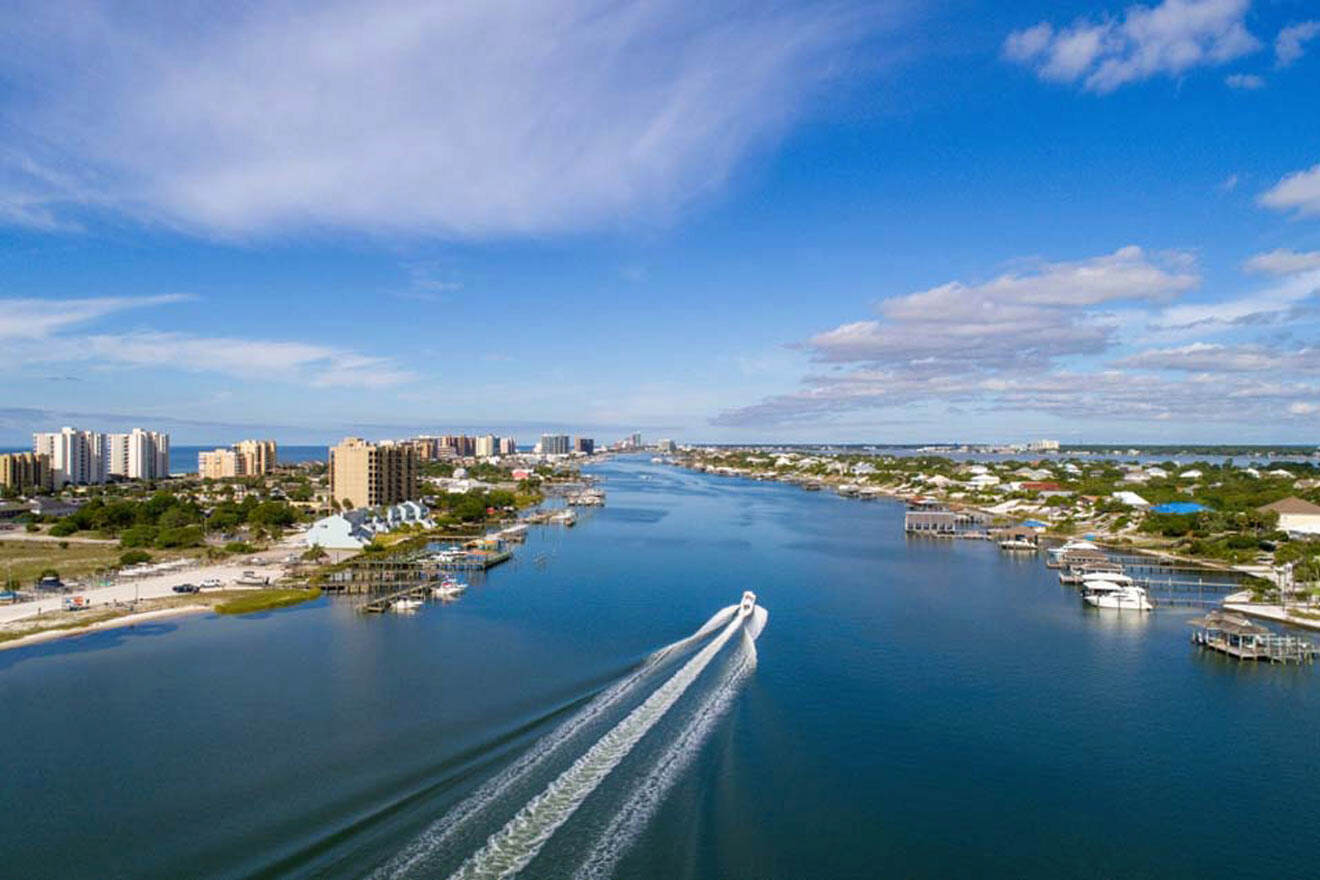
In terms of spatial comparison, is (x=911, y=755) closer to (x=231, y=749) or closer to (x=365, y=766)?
(x=365, y=766)

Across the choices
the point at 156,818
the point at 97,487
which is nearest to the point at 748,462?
the point at 97,487

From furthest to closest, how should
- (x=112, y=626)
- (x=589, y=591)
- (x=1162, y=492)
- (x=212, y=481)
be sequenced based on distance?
(x=212, y=481)
(x=1162, y=492)
(x=589, y=591)
(x=112, y=626)

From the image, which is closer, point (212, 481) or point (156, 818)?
point (156, 818)

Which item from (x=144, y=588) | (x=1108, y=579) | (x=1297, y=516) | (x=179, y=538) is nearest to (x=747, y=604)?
(x=1108, y=579)

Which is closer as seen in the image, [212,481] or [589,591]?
[589,591]

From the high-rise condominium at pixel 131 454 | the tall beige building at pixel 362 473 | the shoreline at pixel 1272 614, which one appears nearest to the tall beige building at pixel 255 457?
the high-rise condominium at pixel 131 454

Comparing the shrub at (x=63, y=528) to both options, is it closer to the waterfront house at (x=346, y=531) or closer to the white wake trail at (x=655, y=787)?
the waterfront house at (x=346, y=531)

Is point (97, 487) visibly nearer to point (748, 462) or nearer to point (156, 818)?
point (156, 818)

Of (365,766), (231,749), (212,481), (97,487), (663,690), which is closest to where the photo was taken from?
(365,766)

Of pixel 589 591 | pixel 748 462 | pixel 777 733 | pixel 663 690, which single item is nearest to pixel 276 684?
pixel 663 690
